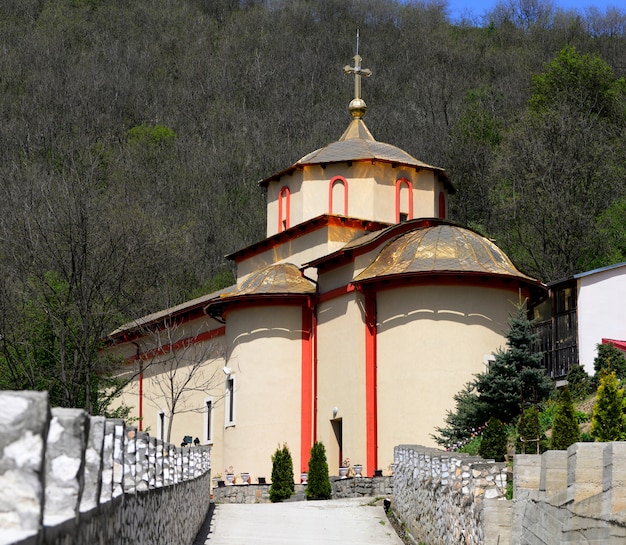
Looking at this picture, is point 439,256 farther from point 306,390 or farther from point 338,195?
point 338,195

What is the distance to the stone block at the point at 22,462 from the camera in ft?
12.8

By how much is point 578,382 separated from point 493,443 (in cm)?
813

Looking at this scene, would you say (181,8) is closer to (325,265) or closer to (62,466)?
(325,265)

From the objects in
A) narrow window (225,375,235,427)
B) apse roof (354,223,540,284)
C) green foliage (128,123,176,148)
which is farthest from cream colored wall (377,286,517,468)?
green foliage (128,123,176,148)

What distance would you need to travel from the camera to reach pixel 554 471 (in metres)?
8.20

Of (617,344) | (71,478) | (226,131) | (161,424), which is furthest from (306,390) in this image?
(226,131)

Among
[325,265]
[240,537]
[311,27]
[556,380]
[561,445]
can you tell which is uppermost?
[311,27]

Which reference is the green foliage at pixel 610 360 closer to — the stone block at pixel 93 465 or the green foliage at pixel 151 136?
the stone block at pixel 93 465

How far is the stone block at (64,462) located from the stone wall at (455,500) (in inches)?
253

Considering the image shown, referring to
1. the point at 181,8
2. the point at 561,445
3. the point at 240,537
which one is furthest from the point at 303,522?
the point at 181,8

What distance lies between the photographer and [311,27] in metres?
79.2

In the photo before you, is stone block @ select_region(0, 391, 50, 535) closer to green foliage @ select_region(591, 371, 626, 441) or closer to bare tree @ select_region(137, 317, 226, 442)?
green foliage @ select_region(591, 371, 626, 441)

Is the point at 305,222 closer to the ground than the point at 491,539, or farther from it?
farther from it

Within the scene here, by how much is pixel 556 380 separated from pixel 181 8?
64347mm
